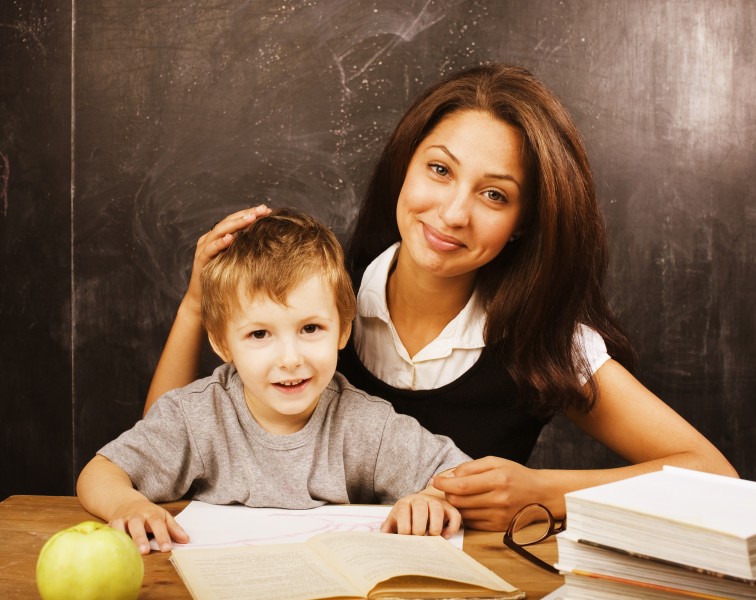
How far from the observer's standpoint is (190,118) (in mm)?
2398

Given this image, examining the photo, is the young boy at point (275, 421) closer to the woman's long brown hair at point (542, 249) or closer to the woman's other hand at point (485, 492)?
the woman's other hand at point (485, 492)

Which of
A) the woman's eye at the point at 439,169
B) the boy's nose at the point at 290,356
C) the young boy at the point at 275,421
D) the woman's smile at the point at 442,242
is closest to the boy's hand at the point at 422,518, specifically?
the young boy at the point at 275,421

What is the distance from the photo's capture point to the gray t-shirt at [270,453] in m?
1.34

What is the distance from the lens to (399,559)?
1.01 meters

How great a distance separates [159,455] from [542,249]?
0.79m

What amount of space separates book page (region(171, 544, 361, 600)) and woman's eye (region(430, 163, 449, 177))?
806 millimetres

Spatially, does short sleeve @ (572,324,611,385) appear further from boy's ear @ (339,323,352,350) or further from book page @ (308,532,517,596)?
book page @ (308,532,517,596)

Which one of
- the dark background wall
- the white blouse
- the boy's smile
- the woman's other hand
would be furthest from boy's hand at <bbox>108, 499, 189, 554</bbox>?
the dark background wall

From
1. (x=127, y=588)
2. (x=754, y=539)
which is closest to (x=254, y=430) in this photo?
(x=127, y=588)

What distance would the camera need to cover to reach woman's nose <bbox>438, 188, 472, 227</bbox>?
1562 mm

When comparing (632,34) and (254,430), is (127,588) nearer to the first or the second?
(254,430)

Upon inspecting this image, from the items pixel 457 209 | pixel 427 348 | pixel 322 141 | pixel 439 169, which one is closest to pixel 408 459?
pixel 427 348

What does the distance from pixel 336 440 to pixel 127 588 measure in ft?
Result: 1.79

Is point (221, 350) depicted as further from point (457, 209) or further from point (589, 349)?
point (589, 349)
